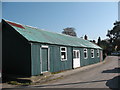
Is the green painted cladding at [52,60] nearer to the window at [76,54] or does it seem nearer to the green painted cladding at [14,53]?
the green painted cladding at [14,53]

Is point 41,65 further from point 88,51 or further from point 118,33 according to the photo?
point 118,33

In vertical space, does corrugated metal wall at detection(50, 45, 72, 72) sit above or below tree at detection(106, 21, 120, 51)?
below

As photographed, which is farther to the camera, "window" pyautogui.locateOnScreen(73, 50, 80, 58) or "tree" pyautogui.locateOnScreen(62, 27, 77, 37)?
"tree" pyautogui.locateOnScreen(62, 27, 77, 37)

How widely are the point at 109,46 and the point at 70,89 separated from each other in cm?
7939

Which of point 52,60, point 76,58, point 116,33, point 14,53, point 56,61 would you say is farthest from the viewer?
point 116,33

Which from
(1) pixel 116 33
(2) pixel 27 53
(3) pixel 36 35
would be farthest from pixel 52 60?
(1) pixel 116 33

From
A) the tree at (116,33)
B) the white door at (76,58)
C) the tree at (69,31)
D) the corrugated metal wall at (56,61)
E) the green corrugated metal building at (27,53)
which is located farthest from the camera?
the tree at (69,31)

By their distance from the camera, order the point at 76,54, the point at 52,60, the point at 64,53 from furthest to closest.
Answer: the point at 76,54 → the point at 64,53 → the point at 52,60

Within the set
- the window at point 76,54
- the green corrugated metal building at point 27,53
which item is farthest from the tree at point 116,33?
the green corrugated metal building at point 27,53

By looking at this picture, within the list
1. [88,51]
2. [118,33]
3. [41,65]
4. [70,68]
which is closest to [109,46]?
[118,33]

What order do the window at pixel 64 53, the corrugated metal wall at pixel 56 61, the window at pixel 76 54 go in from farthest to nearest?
the window at pixel 76 54 → the window at pixel 64 53 → the corrugated metal wall at pixel 56 61

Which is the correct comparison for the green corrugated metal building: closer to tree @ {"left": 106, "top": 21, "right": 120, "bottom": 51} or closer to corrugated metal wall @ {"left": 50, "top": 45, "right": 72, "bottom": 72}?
corrugated metal wall @ {"left": 50, "top": 45, "right": 72, "bottom": 72}

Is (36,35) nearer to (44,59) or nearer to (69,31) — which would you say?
(44,59)

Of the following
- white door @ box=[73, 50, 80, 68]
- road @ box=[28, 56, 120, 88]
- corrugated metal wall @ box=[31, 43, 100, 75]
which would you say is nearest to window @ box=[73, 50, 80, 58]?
white door @ box=[73, 50, 80, 68]
